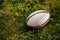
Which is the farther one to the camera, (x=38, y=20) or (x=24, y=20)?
(x=24, y=20)

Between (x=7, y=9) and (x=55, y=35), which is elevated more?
(x=7, y=9)

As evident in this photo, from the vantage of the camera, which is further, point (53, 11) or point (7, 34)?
point (53, 11)

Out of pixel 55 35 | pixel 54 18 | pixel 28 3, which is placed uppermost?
pixel 28 3

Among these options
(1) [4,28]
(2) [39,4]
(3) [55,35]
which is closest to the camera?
(3) [55,35]

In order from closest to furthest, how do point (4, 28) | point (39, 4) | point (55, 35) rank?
point (55, 35)
point (4, 28)
point (39, 4)

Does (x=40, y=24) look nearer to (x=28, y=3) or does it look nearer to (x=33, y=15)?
(x=33, y=15)

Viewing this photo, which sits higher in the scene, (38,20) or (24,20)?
(38,20)

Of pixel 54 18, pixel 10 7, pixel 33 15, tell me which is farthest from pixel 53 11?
pixel 10 7
